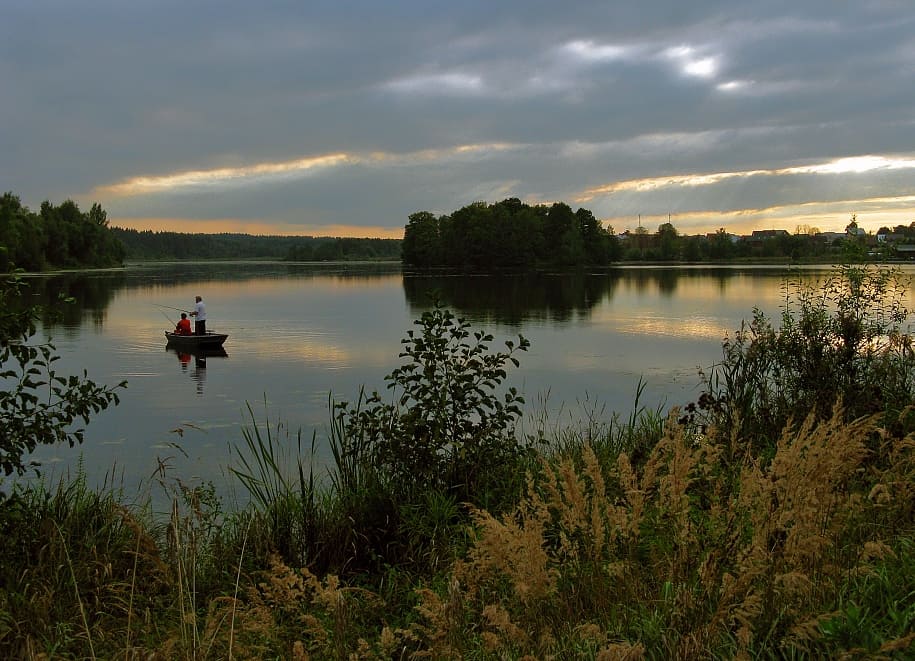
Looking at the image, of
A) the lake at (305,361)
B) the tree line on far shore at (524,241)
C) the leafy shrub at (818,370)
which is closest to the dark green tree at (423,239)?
the tree line on far shore at (524,241)

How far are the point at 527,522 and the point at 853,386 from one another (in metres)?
6.75

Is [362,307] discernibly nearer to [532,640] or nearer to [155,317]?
[155,317]

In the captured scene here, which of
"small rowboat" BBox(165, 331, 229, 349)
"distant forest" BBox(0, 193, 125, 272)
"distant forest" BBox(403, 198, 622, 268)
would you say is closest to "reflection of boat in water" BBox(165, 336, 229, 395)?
"small rowboat" BBox(165, 331, 229, 349)

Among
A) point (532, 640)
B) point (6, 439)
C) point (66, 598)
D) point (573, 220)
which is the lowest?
point (66, 598)

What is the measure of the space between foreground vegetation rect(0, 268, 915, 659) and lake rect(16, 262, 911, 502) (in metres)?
0.97

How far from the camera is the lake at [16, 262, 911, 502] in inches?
512

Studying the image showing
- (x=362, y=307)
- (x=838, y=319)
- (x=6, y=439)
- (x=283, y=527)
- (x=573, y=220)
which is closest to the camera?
(x=6, y=439)

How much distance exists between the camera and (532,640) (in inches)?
121

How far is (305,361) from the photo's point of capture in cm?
2498

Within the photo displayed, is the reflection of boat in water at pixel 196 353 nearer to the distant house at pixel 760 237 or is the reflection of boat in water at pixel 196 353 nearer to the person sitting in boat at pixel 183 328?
the person sitting in boat at pixel 183 328

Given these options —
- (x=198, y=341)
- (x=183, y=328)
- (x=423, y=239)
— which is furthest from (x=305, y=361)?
(x=423, y=239)

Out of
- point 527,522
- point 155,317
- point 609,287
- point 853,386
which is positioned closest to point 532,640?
point 527,522

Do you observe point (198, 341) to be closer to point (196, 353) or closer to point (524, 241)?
point (196, 353)

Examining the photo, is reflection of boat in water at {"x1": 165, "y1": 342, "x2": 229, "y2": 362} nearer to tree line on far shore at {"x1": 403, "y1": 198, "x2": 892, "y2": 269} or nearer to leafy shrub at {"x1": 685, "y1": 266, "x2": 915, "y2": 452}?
leafy shrub at {"x1": 685, "y1": 266, "x2": 915, "y2": 452}
